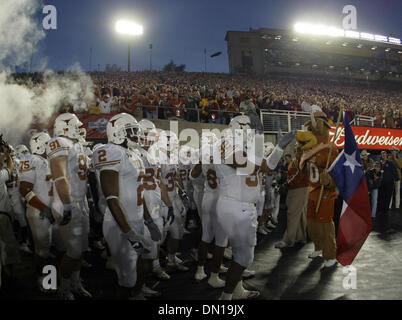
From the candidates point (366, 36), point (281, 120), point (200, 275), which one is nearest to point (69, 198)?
point (200, 275)

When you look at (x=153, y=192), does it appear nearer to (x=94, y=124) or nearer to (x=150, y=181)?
(x=150, y=181)

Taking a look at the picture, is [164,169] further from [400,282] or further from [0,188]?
[400,282]

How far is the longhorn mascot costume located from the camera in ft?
16.8

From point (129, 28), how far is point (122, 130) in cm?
2060

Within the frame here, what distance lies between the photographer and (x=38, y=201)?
13.5ft

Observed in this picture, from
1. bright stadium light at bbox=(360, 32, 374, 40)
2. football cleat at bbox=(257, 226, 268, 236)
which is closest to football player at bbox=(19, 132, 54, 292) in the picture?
football cleat at bbox=(257, 226, 268, 236)

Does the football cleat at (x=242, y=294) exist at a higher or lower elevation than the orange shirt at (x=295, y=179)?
lower

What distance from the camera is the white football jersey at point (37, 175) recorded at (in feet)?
14.0

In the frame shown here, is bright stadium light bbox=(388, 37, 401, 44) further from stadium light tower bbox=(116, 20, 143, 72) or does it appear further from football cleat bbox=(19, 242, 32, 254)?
football cleat bbox=(19, 242, 32, 254)

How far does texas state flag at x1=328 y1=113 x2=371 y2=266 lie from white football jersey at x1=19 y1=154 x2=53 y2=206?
4.11 metres

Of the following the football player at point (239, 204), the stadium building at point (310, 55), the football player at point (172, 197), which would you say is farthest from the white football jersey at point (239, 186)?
the stadium building at point (310, 55)

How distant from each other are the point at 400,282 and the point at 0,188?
553 cm

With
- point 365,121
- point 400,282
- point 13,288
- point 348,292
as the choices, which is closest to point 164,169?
point 13,288

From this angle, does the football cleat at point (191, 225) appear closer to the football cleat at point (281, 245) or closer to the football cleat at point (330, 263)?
the football cleat at point (281, 245)
